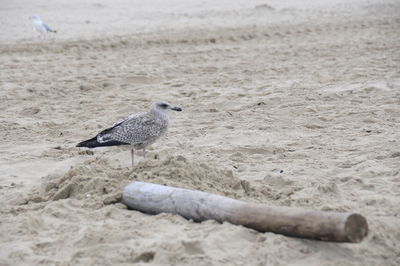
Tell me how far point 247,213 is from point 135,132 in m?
2.23

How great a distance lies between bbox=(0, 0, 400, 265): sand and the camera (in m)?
4.21

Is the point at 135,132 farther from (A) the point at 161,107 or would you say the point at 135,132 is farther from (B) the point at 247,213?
(B) the point at 247,213

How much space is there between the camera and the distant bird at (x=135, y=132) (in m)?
6.22

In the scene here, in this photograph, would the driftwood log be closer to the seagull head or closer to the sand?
the sand

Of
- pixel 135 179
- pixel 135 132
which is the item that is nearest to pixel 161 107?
pixel 135 132

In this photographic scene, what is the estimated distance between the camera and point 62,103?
880cm

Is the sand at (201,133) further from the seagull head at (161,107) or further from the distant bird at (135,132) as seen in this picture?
the seagull head at (161,107)

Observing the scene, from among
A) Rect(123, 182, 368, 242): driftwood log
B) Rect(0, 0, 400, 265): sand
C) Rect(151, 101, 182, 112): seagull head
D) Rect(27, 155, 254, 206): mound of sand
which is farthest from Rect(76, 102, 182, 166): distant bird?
Rect(123, 182, 368, 242): driftwood log

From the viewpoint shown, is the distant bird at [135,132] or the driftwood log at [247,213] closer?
the driftwood log at [247,213]

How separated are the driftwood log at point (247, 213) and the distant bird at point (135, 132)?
1.35 metres

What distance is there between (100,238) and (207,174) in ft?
4.18

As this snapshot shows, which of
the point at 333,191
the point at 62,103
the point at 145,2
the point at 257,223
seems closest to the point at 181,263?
the point at 257,223

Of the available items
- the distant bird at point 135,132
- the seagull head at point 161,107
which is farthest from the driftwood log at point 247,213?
the seagull head at point 161,107

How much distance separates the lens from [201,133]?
7.26 meters
